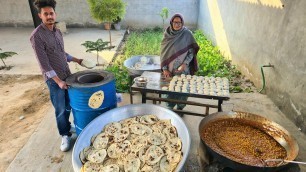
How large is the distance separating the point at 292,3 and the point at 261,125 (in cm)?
262

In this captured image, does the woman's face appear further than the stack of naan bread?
Yes

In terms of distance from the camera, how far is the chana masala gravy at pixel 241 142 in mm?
2068

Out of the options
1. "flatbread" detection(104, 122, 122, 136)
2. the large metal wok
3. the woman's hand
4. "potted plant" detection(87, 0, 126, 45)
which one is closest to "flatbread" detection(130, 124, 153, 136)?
"flatbread" detection(104, 122, 122, 136)

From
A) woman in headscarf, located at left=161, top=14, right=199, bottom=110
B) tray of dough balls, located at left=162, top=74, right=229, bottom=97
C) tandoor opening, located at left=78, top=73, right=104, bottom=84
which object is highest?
woman in headscarf, located at left=161, top=14, right=199, bottom=110

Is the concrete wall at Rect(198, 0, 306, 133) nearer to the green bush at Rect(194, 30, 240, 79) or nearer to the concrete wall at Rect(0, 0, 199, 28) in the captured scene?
the green bush at Rect(194, 30, 240, 79)

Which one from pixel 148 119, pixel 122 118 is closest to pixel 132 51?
pixel 122 118

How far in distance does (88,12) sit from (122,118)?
9.71 meters

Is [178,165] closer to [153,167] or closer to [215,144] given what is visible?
[153,167]

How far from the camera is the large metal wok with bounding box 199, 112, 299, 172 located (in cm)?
196

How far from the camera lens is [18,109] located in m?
4.56

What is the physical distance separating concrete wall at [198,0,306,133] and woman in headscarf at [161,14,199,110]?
1698mm

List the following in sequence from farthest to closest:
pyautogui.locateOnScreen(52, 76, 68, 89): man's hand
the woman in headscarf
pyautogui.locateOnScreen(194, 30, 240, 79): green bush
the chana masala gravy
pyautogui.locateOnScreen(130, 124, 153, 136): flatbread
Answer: pyautogui.locateOnScreen(194, 30, 240, 79): green bush
the woman in headscarf
pyautogui.locateOnScreen(52, 76, 68, 89): man's hand
pyautogui.locateOnScreen(130, 124, 153, 136): flatbread
the chana masala gravy

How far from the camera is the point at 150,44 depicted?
8383 millimetres

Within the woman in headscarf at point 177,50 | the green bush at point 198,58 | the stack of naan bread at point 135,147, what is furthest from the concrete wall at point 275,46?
the stack of naan bread at point 135,147
